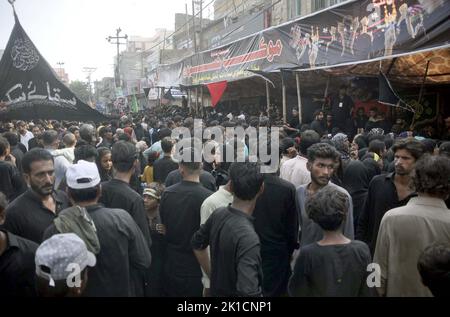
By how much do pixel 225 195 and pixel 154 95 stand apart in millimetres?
21543

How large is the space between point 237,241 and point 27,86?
4318 mm

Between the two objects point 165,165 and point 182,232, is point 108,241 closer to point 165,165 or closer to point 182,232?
point 182,232

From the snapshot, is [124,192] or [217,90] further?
[217,90]

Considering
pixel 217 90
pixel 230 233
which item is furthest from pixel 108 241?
pixel 217 90

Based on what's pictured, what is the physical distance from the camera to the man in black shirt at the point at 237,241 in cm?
226

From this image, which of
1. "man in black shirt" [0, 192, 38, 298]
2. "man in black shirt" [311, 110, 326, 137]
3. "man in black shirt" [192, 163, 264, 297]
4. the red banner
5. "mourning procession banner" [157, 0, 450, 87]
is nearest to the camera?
"man in black shirt" [192, 163, 264, 297]

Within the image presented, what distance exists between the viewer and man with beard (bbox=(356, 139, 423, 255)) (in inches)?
136

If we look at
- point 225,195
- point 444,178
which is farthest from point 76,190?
point 444,178

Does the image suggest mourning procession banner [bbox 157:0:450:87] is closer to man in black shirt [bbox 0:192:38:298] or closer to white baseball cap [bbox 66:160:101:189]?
white baseball cap [bbox 66:160:101:189]

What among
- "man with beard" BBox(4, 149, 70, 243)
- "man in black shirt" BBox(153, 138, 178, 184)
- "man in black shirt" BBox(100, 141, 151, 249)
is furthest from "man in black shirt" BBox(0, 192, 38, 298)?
"man in black shirt" BBox(153, 138, 178, 184)

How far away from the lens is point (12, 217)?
2.93 meters

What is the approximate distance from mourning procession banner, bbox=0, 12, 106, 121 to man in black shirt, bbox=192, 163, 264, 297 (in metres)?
3.65

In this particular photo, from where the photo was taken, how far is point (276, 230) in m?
3.37
